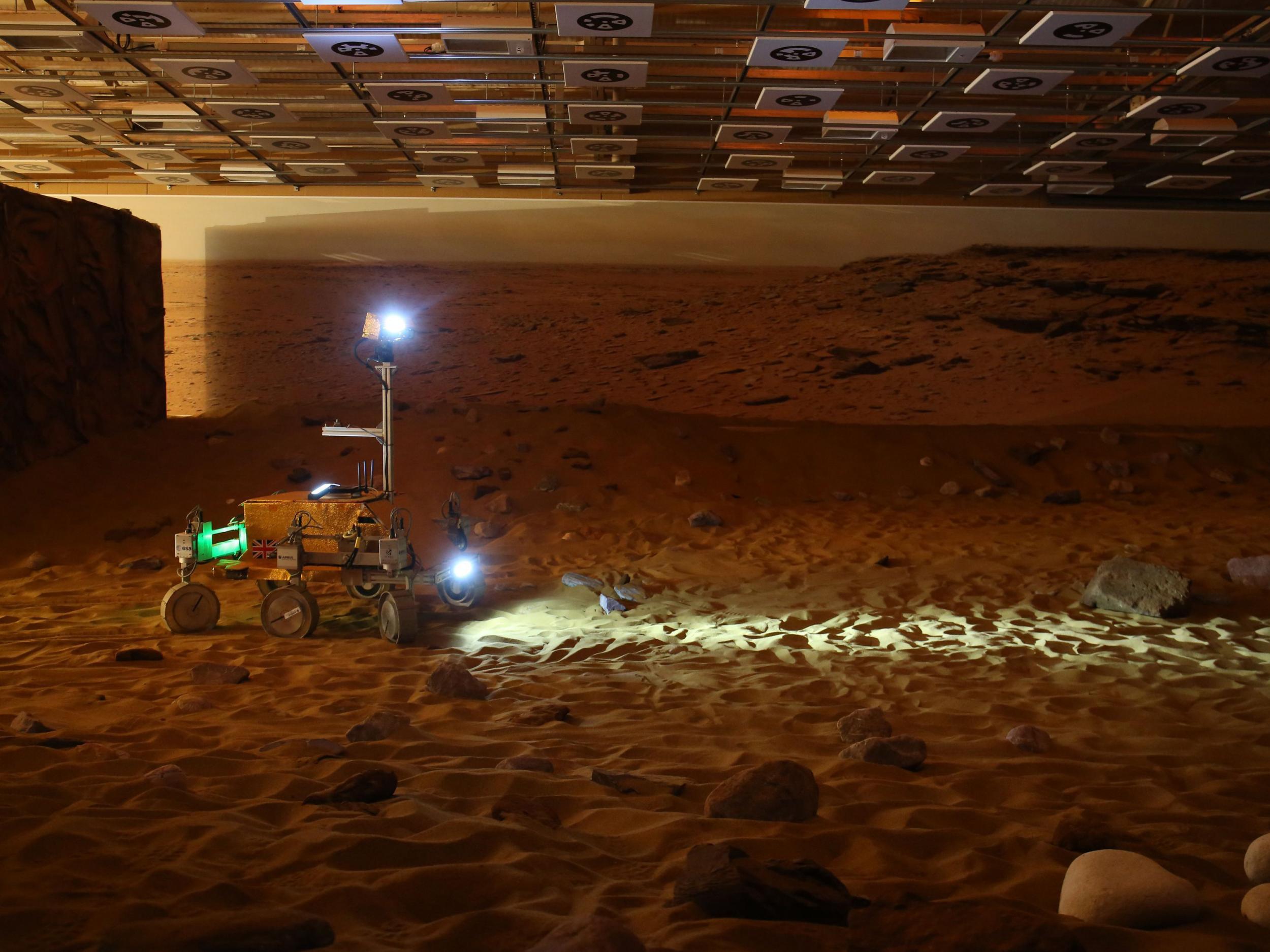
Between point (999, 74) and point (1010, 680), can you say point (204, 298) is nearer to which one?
point (999, 74)

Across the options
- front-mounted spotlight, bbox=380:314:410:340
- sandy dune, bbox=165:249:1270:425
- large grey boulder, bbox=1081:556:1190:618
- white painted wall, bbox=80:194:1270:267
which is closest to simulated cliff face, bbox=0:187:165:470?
sandy dune, bbox=165:249:1270:425

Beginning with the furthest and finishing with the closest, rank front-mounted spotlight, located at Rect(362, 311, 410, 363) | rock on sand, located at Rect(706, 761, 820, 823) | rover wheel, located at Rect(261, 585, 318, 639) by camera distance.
A: rover wheel, located at Rect(261, 585, 318, 639) < front-mounted spotlight, located at Rect(362, 311, 410, 363) < rock on sand, located at Rect(706, 761, 820, 823)

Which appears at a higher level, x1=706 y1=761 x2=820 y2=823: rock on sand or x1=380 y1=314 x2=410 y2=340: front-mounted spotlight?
x1=380 y1=314 x2=410 y2=340: front-mounted spotlight

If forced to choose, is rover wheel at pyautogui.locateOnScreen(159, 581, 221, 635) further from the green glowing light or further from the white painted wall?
the white painted wall

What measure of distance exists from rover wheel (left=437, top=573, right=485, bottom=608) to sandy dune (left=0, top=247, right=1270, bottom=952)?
0.84ft

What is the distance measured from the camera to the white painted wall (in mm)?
11898

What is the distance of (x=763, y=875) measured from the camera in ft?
5.98

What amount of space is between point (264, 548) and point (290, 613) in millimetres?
430

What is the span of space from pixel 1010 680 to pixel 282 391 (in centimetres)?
1021

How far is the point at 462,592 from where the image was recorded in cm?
593

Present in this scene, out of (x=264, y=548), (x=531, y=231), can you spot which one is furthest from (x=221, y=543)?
(x=531, y=231)

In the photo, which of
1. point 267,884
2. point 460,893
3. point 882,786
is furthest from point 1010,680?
point 267,884

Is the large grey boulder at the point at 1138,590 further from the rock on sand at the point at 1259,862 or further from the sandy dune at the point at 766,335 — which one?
the sandy dune at the point at 766,335

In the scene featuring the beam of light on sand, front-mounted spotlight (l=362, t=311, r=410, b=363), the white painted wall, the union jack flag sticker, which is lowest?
the beam of light on sand
